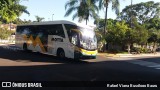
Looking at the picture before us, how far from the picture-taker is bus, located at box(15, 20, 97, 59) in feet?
69.7

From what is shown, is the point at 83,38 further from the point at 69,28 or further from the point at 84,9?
the point at 84,9

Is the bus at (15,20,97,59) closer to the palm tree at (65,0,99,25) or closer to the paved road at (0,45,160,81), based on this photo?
the paved road at (0,45,160,81)

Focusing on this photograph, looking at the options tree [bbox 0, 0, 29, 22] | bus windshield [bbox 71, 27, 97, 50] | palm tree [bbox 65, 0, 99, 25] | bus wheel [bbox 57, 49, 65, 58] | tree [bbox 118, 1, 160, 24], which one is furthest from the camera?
tree [bbox 118, 1, 160, 24]

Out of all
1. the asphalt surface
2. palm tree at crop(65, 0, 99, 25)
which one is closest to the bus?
the asphalt surface

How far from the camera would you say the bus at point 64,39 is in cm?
2123

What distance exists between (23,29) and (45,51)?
18.6 feet

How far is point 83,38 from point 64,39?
168cm

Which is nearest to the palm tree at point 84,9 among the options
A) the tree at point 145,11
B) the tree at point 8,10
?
the tree at point 8,10

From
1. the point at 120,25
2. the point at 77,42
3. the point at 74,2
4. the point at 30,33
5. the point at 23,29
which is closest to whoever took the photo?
the point at 77,42

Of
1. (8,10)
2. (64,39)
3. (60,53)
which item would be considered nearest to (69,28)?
(64,39)

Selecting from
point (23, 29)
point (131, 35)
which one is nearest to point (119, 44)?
point (131, 35)

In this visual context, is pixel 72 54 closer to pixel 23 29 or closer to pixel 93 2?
pixel 23 29

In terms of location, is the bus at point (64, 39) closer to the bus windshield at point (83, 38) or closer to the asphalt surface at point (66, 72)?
the bus windshield at point (83, 38)

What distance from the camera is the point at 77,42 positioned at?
2114 cm
